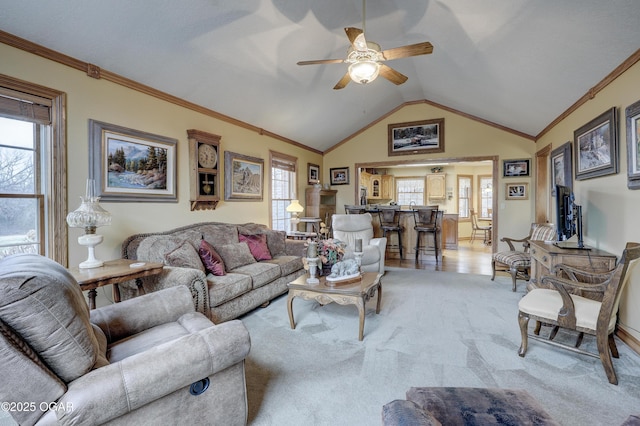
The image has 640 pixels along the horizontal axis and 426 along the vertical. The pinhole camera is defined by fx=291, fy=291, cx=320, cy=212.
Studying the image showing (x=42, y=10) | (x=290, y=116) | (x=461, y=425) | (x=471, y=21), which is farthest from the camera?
(x=290, y=116)

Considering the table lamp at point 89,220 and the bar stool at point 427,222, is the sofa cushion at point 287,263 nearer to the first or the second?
the table lamp at point 89,220

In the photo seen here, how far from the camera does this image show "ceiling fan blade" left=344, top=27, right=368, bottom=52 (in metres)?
2.50

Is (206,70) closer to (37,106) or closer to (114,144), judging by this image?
(114,144)

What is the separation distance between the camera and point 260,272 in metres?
3.37

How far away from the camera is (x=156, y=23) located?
2562 mm

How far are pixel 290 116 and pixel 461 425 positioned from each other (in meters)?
4.85

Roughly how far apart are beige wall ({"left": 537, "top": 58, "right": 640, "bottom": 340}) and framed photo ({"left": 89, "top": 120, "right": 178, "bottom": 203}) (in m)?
4.61

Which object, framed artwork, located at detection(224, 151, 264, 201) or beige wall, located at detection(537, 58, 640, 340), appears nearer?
beige wall, located at detection(537, 58, 640, 340)

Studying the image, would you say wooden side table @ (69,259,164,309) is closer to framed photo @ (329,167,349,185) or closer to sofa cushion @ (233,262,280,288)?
sofa cushion @ (233,262,280,288)

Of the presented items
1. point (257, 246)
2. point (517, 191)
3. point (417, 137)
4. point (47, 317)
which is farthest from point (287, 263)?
point (517, 191)

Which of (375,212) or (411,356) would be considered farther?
(375,212)

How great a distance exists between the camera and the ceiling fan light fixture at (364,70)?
8.80 ft

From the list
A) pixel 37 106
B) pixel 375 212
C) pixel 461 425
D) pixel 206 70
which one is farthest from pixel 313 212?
pixel 461 425

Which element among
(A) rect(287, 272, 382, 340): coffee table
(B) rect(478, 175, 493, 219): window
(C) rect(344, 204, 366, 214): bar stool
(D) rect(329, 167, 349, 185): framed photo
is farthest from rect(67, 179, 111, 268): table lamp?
(B) rect(478, 175, 493, 219): window
